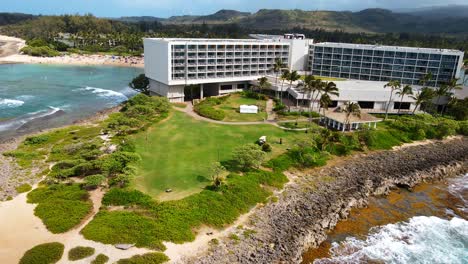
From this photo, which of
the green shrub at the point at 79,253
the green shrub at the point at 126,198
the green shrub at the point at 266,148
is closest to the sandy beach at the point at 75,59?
the green shrub at the point at 266,148

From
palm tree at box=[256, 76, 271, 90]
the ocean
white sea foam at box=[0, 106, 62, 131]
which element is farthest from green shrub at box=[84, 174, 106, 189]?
palm tree at box=[256, 76, 271, 90]

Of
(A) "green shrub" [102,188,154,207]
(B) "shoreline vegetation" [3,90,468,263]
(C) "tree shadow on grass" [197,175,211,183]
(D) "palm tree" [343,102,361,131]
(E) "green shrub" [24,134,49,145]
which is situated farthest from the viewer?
(D) "palm tree" [343,102,361,131]

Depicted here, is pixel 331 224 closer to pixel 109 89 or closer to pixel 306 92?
pixel 306 92

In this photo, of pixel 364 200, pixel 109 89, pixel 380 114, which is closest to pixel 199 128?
pixel 364 200

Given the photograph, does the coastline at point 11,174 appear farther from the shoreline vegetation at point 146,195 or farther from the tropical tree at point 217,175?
the tropical tree at point 217,175

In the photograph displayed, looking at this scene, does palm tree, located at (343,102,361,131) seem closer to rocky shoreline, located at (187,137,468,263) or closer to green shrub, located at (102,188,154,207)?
A: rocky shoreline, located at (187,137,468,263)

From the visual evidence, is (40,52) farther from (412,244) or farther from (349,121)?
(412,244)

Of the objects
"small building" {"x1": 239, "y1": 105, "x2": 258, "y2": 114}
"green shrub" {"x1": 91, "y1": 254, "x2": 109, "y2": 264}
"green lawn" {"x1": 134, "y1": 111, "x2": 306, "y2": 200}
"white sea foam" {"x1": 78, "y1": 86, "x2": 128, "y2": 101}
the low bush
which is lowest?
"white sea foam" {"x1": 78, "y1": 86, "x2": 128, "y2": 101}
